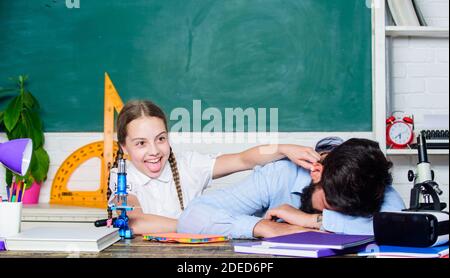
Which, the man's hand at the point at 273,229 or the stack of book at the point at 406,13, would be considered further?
the stack of book at the point at 406,13

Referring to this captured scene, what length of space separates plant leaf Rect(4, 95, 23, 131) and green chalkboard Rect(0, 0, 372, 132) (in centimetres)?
9

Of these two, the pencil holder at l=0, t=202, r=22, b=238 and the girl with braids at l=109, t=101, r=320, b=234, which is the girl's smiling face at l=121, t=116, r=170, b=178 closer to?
the girl with braids at l=109, t=101, r=320, b=234

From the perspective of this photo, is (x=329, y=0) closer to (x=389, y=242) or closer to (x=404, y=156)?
(x=404, y=156)

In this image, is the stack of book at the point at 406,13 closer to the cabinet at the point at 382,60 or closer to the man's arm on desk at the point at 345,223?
the cabinet at the point at 382,60

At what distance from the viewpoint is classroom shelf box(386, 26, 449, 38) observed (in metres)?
2.58

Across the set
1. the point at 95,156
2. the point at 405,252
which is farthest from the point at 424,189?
the point at 95,156

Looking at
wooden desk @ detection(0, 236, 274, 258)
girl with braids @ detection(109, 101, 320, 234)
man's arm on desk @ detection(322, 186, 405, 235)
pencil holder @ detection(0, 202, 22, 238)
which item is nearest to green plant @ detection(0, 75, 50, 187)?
girl with braids @ detection(109, 101, 320, 234)

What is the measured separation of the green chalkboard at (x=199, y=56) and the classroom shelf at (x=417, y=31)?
106 millimetres

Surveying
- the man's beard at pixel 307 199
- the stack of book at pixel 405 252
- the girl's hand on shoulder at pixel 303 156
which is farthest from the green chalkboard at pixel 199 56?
the stack of book at pixel 405 252

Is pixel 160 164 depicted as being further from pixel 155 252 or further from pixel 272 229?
pixel 155 252

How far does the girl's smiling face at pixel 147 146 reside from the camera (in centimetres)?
256

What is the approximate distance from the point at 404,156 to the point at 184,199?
954mm

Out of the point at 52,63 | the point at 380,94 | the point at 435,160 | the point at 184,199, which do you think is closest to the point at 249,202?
the point at 184,199

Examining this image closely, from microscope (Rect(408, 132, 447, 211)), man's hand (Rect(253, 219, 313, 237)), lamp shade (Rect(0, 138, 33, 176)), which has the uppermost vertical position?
lamp shade (Rect(0, 138, 33, 176))
